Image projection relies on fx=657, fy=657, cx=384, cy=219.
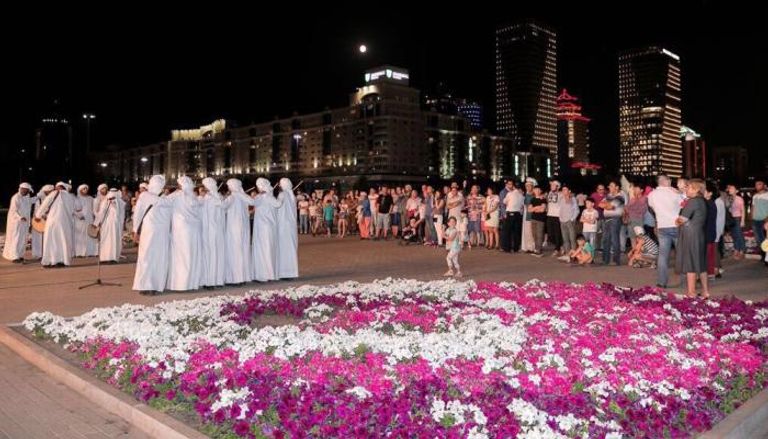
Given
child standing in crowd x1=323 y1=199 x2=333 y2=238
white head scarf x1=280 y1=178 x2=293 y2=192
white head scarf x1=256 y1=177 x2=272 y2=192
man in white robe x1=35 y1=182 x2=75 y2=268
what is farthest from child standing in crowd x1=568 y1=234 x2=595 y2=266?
child standing in crowd x1=323 y1=199 x2=333 y2=238

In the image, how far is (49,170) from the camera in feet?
222

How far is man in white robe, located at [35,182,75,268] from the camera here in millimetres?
16656

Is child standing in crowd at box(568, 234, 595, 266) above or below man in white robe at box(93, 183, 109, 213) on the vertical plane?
below

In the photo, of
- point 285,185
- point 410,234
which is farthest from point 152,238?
point 410,234

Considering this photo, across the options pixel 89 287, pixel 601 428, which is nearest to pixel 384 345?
pixel 601 428

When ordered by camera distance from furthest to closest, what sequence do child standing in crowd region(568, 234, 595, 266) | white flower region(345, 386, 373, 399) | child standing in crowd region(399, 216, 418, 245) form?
child standing in crowd region(399, 216, 418, 245) < child standing in crowd region(568, 234, 595, 266) < white flower region(345, 386, 373, 399)

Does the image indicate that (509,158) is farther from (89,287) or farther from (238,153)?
(89,287)

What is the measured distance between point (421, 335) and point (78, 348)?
3916mm

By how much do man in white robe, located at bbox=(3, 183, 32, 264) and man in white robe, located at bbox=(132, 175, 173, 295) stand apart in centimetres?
727

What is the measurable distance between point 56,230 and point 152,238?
614 centimetres

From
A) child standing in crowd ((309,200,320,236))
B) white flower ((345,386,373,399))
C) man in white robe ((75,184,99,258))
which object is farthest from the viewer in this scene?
child standing in crowd ((309,200,320,236))

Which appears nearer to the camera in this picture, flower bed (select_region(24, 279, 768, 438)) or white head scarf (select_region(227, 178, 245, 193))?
flower bed (select_region(24, 279, 768, 438))

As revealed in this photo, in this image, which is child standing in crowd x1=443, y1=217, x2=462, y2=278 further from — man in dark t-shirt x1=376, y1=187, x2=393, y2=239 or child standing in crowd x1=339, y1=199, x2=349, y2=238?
child standing in crowd x1=339, y1=199, x2=349, y2=238

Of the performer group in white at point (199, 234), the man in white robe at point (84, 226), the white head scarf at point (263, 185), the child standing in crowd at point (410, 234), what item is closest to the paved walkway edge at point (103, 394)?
the performer group in white at point (199, 234)
